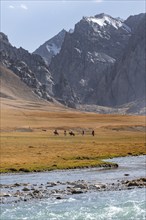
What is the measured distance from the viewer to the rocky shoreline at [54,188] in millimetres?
45812

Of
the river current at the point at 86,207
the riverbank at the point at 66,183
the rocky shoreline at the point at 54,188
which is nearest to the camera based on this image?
the river current at the point at 86,207

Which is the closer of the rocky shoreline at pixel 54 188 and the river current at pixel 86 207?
the river current at pixel 86 207

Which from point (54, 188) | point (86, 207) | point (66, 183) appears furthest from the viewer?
point (66, 183)

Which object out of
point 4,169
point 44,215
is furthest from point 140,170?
point 44,215

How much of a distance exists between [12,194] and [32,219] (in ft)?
31.6

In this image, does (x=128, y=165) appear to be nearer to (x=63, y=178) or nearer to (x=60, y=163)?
(x=60, y=163)

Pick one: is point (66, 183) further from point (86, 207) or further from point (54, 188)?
point (86, 207)

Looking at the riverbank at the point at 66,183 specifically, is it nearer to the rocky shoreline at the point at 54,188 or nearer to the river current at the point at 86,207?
the rocky shoreline at the point at 54,188

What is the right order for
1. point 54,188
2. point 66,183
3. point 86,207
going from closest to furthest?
point 86,207 → point 54,188 → point 66,183

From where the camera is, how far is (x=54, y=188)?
5053 centimetres

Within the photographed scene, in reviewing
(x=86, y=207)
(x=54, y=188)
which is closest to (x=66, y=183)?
(x=54, y=188)

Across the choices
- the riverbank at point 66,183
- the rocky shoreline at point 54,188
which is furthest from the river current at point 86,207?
the riverbank at point 66,183

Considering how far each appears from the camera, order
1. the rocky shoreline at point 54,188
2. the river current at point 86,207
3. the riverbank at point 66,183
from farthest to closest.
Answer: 1. the riverbank at point 66,183
2. the rocky shoreline at point 54,188
3. the river current at point 86,207

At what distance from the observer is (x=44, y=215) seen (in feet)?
127
